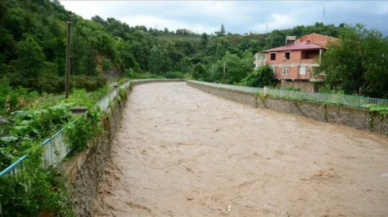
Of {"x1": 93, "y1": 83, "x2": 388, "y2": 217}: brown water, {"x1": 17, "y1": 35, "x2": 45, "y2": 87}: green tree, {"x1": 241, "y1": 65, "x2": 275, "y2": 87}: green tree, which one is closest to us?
{"x1": 93, "y1": 83, "x2": 388, "y2": 217}: brown water

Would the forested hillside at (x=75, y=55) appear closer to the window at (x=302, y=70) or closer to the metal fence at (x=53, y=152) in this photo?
the window at (x=302, y=70)

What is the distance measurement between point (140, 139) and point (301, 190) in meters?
8.26

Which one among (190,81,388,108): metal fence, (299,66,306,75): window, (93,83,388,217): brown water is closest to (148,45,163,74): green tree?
(299,66,306,75): window

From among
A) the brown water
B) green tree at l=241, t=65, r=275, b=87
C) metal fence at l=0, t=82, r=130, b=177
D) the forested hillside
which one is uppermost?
the forested hillside

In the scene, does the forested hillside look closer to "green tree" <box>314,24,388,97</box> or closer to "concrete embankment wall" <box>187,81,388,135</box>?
"concrete embankment wall" <box>187,81,388,135</box>

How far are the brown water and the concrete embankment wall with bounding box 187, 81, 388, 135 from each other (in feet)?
2.06

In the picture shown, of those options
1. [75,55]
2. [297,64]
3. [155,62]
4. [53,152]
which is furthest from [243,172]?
[155,62]

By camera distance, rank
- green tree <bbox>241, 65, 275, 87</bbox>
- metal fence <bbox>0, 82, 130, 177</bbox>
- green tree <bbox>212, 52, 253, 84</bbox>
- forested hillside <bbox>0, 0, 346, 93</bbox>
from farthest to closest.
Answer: green tree <bbox>212, 52, 253, 84</bbox> < green tree <bbox>241, 65, 275, 87</bbox> < forested hillside <bbox>0, 0, 346, 93</bbox> < metal fence <bbox>0, 82, 130, 177</bbox>

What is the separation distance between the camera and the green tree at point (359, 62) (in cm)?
2148

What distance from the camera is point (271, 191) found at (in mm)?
8766

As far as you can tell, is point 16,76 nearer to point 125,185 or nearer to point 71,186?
point 125,185

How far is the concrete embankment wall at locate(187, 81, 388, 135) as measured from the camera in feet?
53.6

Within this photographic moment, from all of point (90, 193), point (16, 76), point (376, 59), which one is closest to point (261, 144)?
point (90, 193)

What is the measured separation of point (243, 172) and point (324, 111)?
476 inches
